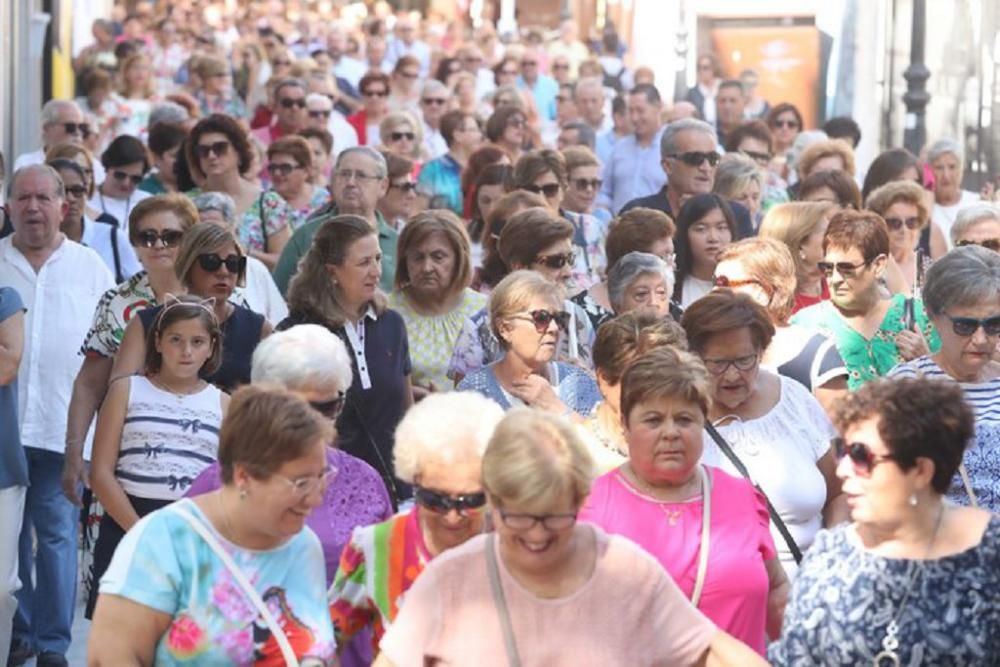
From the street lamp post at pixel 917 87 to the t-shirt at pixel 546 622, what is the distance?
13126 mm

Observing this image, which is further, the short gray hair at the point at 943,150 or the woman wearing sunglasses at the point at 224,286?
the short gray hair at the point at 943,150

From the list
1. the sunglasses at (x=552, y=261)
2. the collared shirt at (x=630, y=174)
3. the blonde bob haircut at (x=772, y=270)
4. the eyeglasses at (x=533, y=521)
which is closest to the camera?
the eyeglasses at (x=533, y=521)

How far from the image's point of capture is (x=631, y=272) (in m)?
9.23

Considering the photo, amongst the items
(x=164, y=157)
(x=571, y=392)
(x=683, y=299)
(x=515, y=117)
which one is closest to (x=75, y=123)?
(x=164, y=157)

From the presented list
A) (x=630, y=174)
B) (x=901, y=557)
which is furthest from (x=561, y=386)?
(x=630, y=174)

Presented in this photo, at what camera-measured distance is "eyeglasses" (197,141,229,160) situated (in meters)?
12.5

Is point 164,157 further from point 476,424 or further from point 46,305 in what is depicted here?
point 476,424

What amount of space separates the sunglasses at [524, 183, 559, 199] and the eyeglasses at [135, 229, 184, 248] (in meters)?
3.03

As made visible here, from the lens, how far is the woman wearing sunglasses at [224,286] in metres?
8.73

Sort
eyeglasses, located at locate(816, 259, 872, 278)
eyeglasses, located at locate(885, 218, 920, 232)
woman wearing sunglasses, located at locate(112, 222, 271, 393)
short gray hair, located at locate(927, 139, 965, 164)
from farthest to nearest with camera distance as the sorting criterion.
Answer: short gray hair, located at locate(927, 139, 965, 164), eyeglasses, located at locate(885, 218, 920, 232), eyeglasses, located at locate(816, 259, 872, 278), woman wearing sunglasses, located at locate(112, 222, 271, 393)

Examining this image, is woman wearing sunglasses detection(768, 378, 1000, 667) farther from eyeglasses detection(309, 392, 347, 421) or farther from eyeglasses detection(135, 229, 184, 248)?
eyeglasses detection(135, 229, 184, 248)

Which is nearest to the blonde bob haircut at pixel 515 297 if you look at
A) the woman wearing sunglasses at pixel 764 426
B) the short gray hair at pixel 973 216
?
the woman wearing sunglasses at pixel 764 426

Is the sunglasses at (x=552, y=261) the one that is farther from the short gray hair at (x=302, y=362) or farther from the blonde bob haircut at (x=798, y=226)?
the short gray hair at (x=302, y=362)

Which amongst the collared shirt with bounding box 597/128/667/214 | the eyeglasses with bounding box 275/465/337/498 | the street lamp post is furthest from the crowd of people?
the street lamp post
